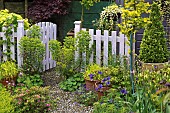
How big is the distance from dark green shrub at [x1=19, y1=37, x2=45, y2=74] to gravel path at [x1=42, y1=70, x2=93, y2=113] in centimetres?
34

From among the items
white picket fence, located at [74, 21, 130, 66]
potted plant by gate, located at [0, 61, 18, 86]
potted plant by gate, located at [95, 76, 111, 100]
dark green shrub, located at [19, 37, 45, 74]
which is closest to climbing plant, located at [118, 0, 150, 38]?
potted plant by gate, located at [95, 76, 111, 100]

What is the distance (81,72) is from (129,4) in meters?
1.86

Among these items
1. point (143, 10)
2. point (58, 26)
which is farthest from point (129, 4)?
point (58, 26)

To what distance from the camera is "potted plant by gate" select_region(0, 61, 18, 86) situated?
17.8 feet

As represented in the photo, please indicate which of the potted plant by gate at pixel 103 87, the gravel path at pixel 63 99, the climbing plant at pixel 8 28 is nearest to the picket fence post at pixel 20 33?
the climbing plant at pixel 8 28

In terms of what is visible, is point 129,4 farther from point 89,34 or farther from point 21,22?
point 21,22

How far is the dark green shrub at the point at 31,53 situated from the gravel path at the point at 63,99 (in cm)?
34

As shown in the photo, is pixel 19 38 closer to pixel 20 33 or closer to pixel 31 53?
pixel 20 33

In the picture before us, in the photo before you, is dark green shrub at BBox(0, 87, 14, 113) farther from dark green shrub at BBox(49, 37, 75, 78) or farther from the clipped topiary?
the clipped topiary

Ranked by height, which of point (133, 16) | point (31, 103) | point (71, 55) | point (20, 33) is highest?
point (133, 16)

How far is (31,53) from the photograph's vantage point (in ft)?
18.8

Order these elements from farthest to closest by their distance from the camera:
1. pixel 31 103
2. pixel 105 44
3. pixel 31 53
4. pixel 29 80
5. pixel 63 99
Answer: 1. pixel 105 44
2. pixel 31 53
3. pixel 29 80
4. pixel 63 99
5. pixel 31 103

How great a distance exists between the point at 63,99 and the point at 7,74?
975 millimetres

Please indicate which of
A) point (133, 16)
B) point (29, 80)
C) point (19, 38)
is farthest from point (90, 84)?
point (19, 38)
